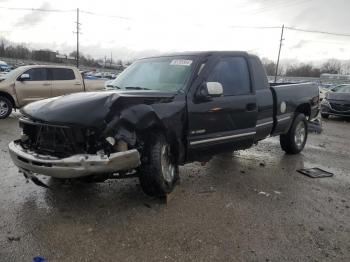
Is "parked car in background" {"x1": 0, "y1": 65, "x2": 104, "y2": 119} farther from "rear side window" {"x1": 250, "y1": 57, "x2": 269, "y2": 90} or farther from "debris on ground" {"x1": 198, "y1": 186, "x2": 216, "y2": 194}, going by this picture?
"debris on ground" {"x1": 198, "y1": 186, "x2": 216, "y2": 194}

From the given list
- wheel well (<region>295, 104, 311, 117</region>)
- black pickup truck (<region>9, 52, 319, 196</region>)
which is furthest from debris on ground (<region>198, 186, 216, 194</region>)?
wheel well (<region>295, 104, 311, 117</region>)

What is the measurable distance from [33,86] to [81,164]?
9464 millimetres

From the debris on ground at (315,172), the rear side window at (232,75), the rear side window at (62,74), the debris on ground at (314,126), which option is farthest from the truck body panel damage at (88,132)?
the rear side window at (62,74)

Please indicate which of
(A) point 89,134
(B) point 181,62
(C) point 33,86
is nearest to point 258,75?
(B) point 181,62

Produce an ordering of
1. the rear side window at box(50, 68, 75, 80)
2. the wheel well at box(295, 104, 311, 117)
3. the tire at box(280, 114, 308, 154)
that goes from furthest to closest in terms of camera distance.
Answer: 1. the rear side window at box(50, 68, 75, 80)
2. the wheel well at box(295, 104, 311, 117)
3. the tire at box(280, 114, 308, 154)

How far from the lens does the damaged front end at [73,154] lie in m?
3.77

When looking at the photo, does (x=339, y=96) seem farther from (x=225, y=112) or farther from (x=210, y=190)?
(x=210, y=190)

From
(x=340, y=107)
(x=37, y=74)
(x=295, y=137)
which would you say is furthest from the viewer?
(x=340, y=107)

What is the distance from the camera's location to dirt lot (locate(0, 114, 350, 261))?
3.43 meters

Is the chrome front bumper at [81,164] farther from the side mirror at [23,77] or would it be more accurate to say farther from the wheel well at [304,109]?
the side mirror at [23,77]

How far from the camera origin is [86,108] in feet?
12.9

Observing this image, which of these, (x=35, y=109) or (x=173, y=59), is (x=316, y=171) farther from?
(x=35, y=109)

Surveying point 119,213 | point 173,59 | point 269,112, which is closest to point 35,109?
point 119,213

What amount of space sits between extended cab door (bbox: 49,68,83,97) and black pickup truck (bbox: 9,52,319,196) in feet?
24.4
